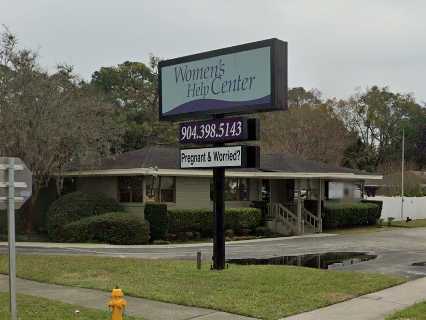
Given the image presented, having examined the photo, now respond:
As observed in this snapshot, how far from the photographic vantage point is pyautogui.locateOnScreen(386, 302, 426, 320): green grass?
953 centimetres

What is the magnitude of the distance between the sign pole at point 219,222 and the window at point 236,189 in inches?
591

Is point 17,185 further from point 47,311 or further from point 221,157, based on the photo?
point 221,157

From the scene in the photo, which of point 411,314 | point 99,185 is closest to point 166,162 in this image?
point 99,185

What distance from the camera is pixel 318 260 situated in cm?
1839

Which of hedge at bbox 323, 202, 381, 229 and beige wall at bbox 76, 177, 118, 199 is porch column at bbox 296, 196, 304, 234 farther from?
beige wall at bbox 76, 177, 118, 199

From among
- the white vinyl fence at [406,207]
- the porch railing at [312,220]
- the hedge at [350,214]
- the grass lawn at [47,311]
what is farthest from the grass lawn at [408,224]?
the grass lawn at [47,311]

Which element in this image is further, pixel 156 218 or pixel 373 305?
pixel 156 218

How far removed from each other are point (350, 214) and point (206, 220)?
32.9 ft

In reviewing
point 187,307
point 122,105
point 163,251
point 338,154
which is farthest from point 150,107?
point 187,307

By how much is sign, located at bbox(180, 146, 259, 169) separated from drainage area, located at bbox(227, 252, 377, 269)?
13.1 feet

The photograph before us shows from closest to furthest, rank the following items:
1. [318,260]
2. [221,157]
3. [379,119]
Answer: [221,157] → [318,260] → [379,119]

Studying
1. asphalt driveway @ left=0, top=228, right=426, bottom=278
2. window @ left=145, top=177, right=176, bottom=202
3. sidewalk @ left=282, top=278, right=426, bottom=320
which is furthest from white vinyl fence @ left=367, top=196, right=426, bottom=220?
sidewalk @ left=282, top=278, right=426, bottom=320

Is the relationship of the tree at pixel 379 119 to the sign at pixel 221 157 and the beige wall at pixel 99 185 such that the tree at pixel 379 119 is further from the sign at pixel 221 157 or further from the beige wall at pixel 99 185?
the sign at pixel 221 157

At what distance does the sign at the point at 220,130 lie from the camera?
45.0ft
